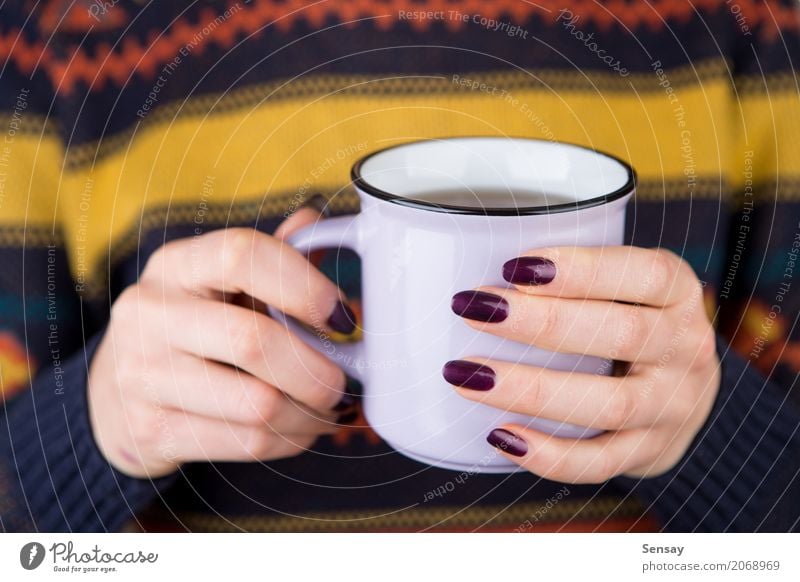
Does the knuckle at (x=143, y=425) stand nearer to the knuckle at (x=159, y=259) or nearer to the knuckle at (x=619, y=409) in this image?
the knuckle at (x=159, y=259)

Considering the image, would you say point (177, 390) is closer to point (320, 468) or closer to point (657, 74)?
point (320, 468)

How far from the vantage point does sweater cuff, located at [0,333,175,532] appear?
0.28m

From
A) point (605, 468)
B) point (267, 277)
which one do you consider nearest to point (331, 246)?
point (267, 277)

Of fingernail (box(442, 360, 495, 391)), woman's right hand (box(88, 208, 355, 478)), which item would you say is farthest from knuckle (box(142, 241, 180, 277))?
fingernail (box(442, 360, 495, 391))

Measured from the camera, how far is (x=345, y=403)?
253 mm

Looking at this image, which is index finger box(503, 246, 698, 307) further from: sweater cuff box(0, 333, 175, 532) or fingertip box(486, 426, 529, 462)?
sweater cuff box(0, 333, 175, 532)

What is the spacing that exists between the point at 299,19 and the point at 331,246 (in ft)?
0.43

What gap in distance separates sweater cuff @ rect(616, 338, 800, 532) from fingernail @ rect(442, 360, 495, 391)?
0.12 metres

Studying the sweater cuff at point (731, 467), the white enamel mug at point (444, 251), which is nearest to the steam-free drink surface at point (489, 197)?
the white enamel mug at point (444, 251)

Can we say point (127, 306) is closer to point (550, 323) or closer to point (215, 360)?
point (215, 360)

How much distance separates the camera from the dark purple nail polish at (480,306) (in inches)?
7.7

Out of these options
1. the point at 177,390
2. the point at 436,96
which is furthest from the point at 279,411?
the point at 436,96

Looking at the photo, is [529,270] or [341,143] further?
[341,143]

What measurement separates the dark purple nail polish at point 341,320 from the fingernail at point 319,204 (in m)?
0.05
